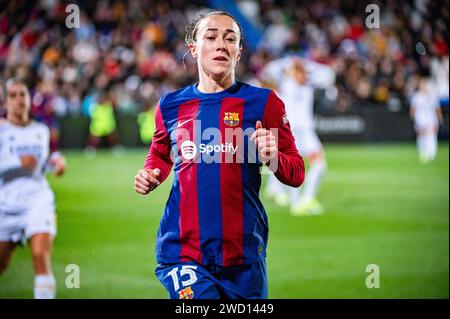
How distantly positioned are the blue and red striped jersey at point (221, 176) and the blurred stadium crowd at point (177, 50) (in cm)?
1718

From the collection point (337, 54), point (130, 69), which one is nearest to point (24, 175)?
point (130, 69)

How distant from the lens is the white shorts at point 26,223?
616 centimetres

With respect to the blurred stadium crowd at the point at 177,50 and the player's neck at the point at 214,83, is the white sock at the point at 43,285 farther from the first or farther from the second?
the blurred stadium crowd at the point at 177,50

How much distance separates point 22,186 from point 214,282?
3142 mm

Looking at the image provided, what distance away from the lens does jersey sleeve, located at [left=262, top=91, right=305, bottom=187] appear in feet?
12.3

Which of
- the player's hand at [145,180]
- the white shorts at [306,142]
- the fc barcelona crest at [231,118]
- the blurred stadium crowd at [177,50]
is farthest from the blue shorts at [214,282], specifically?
the blurred stadium crowd at [177,50]

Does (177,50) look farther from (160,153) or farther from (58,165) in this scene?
(160,153)

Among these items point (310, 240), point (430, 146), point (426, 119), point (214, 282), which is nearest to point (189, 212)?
point (214, 282)

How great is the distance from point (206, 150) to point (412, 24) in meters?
21.0

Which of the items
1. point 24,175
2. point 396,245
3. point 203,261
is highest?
point 24,175

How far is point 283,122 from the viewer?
3861mm

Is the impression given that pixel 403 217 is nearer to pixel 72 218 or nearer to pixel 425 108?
pixel 72 218

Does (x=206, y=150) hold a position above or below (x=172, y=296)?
above

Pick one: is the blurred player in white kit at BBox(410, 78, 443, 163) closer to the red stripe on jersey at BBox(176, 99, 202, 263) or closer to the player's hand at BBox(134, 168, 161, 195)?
the red stripe on jersey at BBox(176, 99, 202, 263)
